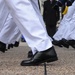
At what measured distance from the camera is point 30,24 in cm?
349

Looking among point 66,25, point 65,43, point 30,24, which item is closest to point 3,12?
point 30,24

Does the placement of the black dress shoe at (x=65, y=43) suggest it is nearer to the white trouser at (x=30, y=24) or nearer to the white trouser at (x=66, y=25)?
the white trouser at (x=66, y=25)

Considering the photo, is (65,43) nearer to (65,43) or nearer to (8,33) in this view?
(65,43)

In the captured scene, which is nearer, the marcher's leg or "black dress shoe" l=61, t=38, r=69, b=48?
the marcher's leg

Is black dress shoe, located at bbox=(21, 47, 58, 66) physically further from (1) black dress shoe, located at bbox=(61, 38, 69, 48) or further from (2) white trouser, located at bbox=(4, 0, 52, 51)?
(1) black dress shoe, located at bbox=(61, 38, 69, 48)

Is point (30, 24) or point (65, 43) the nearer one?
point (30, 24)

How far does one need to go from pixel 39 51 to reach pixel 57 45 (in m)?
4.84

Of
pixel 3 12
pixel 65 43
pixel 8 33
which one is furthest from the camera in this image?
pixel 65 43

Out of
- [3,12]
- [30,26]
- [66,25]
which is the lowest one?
[66,25]

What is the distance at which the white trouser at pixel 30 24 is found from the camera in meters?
3.46

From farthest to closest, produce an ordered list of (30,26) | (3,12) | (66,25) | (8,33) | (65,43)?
(66,25), (65,43), (8,33), (3,12), (30,26)

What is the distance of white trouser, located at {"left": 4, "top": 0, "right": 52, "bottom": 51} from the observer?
346 cm

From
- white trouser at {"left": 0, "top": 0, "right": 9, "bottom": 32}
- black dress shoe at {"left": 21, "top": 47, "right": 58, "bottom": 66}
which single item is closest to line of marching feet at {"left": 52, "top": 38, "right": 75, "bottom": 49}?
white trouser at {"left": 0, "top": 0, "right": 9, "bottom": 32}

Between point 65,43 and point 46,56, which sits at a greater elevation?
point 46,56
